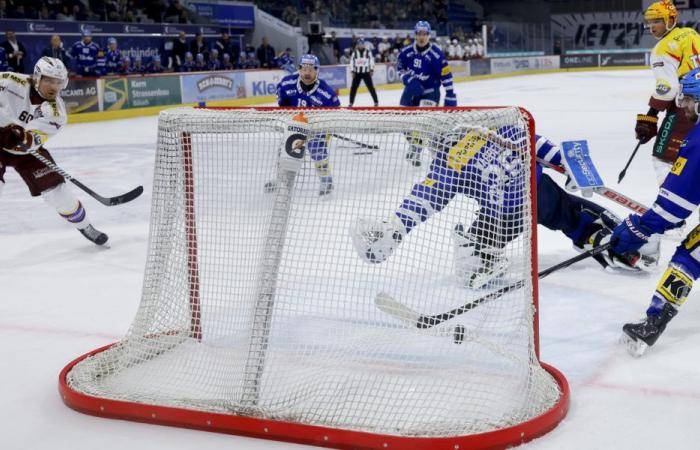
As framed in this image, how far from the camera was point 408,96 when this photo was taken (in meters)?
7.85

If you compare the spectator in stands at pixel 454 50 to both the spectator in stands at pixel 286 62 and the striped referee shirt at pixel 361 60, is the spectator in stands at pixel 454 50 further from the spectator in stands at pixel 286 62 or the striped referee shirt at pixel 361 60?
the striped referee shirt at pixel 361 60

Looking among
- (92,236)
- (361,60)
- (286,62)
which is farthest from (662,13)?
(286,62)

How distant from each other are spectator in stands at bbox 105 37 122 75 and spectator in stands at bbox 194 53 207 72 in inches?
67.8

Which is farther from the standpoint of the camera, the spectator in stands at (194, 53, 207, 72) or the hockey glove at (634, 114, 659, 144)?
the spectator in stands at (194, 53, 207, 72)

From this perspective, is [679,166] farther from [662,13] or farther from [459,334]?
[662,13]

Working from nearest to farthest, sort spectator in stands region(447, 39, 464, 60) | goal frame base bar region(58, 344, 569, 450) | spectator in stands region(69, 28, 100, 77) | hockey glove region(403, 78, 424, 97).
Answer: goal frame base bar region(58, 344, 569, 450)
hockey glove region(403, 78, 424, 97)
spectator in stands region(69, 28, 100, 77)
spectator in stands region(447, 39, 464, 60)

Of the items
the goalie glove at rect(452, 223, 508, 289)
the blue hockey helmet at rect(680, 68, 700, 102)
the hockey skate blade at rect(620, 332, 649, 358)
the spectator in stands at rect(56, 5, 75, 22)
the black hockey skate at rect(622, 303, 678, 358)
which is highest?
the spectator in stands at rect(56, 5, 75, 22)

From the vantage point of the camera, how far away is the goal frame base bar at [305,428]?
86.2 inches

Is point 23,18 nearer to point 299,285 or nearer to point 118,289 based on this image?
point 118,289

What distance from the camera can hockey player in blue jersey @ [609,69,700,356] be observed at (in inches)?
107

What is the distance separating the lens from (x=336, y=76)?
661 inches

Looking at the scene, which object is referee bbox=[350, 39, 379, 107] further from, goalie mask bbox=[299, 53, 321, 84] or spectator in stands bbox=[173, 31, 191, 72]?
goalie mask bbox=[299, 53, 321, 84]

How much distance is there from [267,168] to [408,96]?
5297 mm

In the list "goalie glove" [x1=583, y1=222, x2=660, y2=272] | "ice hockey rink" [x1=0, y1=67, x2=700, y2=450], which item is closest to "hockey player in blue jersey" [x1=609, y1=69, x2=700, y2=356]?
"ice hockey rink" [x1=0, y1=67, x2=700, y2=450]
